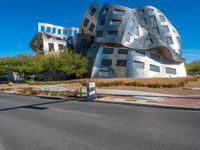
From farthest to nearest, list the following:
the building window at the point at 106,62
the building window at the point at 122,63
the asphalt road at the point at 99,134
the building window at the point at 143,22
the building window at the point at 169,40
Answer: the building window at the point at 143,22, the building window at the point at 169,40, the building window at the point at 106,62, the building window at the point at 122,63, the asphalt road at the point at 99,134

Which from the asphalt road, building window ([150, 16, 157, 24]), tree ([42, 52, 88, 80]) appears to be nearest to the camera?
the asphalt road

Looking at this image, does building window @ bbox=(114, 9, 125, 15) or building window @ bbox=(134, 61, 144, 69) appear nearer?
building window @ bbox=(134, 61, 144, 69)

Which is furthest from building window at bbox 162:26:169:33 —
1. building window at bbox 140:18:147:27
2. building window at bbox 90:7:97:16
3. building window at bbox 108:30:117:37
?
building window at bbox 90:7:97:16

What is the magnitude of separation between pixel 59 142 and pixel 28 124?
2756 millimetres

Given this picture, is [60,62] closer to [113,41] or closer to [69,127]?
[113,41]

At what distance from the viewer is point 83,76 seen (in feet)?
171

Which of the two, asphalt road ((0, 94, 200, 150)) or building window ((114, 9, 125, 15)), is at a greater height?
building window ((114, 9, 125, 15))

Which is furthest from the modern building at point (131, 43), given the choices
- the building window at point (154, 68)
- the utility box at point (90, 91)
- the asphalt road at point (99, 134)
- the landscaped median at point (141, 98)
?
the asphalt road at point (99, 134)

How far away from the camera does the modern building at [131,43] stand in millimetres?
47728

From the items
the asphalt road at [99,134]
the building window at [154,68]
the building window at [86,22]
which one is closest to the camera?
the asphalt road at [99,134]

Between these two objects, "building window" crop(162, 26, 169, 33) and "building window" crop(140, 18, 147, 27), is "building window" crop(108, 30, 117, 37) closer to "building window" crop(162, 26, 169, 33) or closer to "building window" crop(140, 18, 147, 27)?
"building window" crop(140, 18, 147, 27)

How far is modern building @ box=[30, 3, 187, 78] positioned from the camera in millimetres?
47728

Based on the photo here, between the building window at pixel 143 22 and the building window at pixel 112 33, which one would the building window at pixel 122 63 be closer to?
the building window at pixel 112 33

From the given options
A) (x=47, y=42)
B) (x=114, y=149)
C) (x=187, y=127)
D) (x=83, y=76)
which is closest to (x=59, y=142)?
(x=114, y=149)
